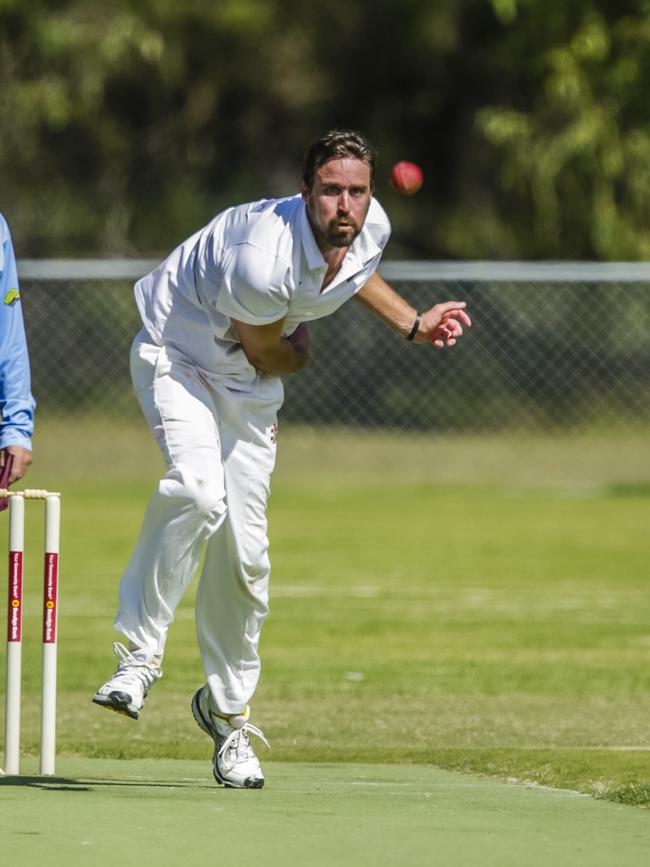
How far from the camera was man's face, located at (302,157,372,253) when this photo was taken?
4.91 metres

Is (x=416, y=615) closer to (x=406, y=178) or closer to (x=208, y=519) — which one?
(x=406, y=178)

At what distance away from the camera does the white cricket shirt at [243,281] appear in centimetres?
493

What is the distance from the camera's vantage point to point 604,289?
57.0 feet

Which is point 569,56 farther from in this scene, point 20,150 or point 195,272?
point 195,272

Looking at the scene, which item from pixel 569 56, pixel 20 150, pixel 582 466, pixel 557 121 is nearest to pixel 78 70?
pixel 20 150

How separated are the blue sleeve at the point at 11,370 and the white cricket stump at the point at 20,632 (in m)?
0.26

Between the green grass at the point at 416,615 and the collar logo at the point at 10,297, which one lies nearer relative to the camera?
the collar logo at the point at 10,297

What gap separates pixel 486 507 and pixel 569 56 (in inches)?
214

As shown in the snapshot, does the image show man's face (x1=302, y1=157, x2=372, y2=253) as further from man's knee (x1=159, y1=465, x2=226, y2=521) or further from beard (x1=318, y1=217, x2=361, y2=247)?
man's knee (x1=159, y1=465, x2=226, y2=521)

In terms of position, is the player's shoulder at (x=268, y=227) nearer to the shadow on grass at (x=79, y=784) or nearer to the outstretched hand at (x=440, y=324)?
the outstretched hand at (x=440, y=324)

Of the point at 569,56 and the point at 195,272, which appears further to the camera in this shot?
the point at 569,56

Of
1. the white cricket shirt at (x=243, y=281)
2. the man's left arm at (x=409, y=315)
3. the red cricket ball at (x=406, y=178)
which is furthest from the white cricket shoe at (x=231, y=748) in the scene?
the red cricket ball at (x=406, y=178)

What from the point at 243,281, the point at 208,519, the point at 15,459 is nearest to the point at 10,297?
the point at 15,459

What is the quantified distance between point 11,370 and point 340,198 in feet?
3.74
